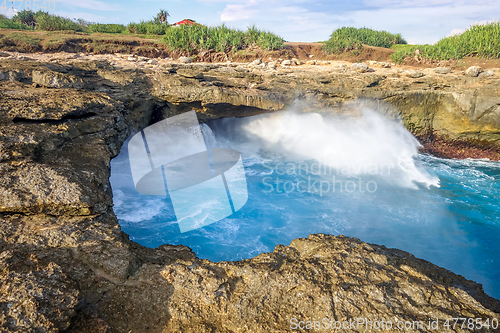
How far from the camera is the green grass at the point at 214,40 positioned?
1303 centimetres

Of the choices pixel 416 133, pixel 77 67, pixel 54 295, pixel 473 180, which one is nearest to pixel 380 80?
pixel 416 133

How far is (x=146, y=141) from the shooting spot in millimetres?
9602

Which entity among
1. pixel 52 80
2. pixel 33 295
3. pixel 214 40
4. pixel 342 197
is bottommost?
pixel 342 197

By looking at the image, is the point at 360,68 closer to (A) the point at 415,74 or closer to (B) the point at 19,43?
(A) the point at 415,74

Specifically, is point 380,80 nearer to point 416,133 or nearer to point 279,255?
point 416,133

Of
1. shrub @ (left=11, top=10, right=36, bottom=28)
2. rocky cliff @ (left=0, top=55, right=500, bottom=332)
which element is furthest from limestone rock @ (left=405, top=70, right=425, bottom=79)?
shrub @ (left=11, top=10, right=36, bottom=28)

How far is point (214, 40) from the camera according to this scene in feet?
43.4

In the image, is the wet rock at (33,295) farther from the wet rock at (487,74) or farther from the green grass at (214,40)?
the wet rock at (487,74)

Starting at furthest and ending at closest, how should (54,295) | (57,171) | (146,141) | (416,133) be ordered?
(416,133) < (146,141) < (57,171) < (54,295)

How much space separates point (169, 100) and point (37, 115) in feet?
13.7

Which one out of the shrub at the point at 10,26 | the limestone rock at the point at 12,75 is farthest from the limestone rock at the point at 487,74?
the shrub at the point at 10,26

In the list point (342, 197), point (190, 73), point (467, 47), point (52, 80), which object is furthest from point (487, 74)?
point (52, 80)

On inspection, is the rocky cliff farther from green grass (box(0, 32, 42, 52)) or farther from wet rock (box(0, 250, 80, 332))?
green grass (box(0, 32, 42, 52))

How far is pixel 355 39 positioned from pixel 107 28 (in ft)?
47.2
